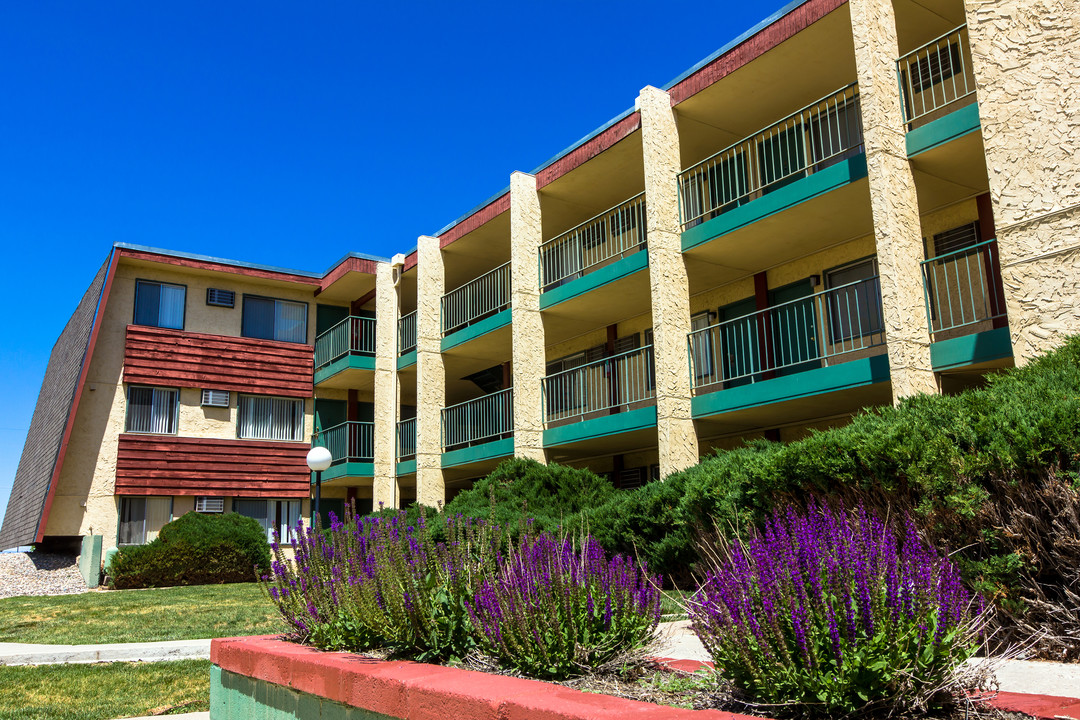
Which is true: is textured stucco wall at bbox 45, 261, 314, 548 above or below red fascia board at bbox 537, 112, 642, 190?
below

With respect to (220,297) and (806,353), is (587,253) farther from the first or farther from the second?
(220,297)

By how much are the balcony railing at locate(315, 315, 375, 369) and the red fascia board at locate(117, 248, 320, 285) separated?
2159 millimetres

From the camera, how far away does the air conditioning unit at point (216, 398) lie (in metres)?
27.4

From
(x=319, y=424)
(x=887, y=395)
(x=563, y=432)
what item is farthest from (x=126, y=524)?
(x=887, y=395)

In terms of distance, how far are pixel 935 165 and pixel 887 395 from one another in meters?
3.56

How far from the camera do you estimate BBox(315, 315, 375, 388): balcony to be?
26.8m

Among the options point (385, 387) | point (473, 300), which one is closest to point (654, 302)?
point (473, 300)

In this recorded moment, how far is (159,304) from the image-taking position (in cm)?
2722

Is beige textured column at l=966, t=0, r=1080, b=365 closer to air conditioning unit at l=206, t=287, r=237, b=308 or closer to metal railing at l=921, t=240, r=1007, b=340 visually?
metal railing at l=921, t=240, r=1007, b=340

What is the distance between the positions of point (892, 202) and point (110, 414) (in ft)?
76.1

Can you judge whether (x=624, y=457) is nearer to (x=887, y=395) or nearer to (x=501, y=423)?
(x=501, y=423)

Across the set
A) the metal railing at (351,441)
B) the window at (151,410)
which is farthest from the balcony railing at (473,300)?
the window at (151,410)

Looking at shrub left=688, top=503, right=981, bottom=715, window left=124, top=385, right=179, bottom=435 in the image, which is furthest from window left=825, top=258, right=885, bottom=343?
window left=124, top=385, right=179, bottom=435

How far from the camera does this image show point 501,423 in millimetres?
20234
